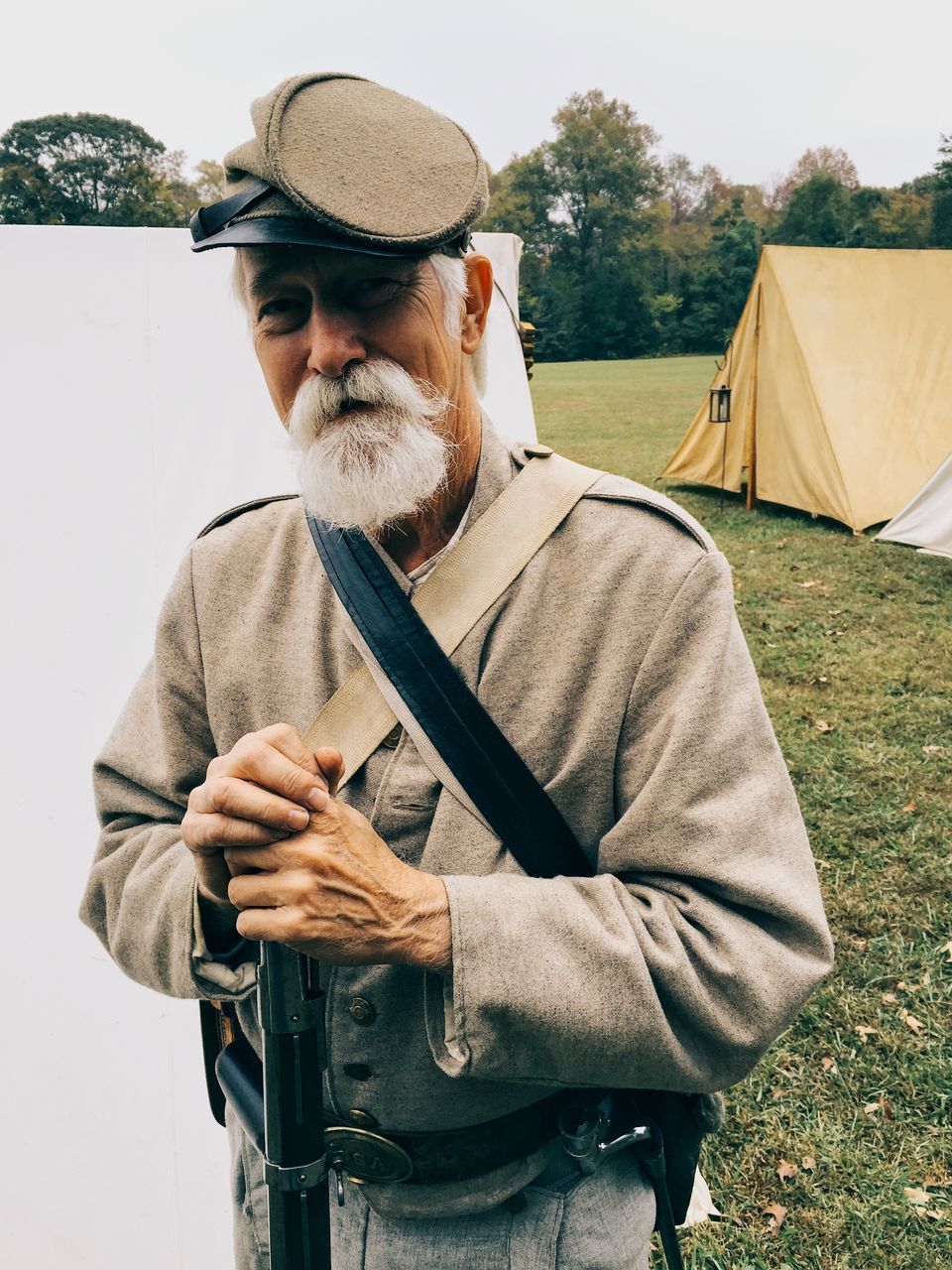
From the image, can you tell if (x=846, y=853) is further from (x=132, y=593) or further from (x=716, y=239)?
(x=716, y=239)

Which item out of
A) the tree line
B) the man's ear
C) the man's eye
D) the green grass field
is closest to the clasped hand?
the man's eye

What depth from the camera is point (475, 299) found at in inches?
59.2

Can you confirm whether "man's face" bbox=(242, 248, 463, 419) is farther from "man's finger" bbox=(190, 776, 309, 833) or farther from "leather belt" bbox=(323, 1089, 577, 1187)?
"leather belt" bbox=(323, 1089, 577, 1187)

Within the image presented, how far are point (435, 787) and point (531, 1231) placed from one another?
0.67 meters

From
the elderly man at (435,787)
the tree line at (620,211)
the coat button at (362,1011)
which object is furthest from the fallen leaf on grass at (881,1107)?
the tree line at (620,211)

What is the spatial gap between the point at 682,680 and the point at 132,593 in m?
2.01

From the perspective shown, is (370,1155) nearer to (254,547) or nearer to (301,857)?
(301,857)

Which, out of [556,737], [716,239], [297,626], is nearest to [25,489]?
[297,626]

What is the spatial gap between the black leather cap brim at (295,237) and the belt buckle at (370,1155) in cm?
120

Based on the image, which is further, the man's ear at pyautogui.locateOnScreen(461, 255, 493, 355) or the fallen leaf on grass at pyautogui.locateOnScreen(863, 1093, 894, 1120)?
the fallen leaf on grass at pyautogui.locateOnScreen(863, 1093, 894, 1120)

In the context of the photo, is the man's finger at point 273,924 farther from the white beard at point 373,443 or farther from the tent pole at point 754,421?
the tent pole at point 754,421

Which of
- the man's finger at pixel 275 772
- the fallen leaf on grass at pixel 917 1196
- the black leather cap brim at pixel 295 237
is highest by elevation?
the black leather cap brim at pixel 295 237

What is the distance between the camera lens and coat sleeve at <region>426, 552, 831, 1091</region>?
113 centimetres

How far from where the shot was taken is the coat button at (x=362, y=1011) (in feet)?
4.30
